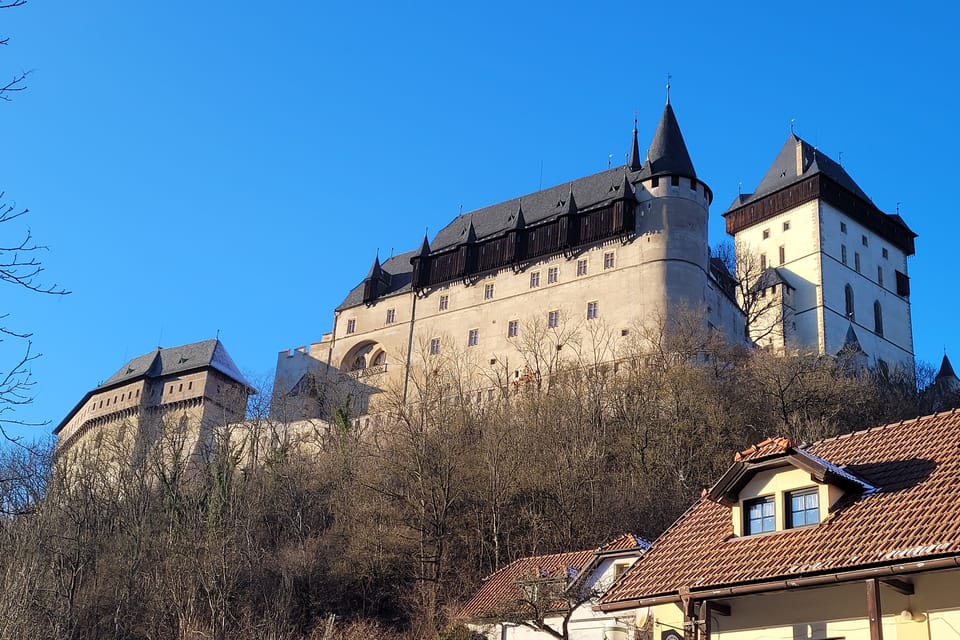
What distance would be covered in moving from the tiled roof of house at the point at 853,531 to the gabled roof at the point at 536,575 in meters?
8.71

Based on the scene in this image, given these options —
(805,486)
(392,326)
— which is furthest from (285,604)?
(392,326)

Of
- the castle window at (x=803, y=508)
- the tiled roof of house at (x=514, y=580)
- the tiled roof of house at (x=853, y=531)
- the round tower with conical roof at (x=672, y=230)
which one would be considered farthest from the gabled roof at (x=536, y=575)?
the round tower with conical roof at (x=672, y=230)

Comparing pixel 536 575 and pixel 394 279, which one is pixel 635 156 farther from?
pixel 536 575

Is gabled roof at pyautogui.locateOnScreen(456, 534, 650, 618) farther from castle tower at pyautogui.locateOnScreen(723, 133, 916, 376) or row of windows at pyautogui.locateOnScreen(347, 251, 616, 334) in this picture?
castle tower at pyautogui.locateOnScreen(723, 133, 916, 376)

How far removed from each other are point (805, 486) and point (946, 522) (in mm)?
2097

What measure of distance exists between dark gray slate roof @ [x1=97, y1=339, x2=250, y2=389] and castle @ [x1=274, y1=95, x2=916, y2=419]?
207 inches

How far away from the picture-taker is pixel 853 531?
13266 millimetres

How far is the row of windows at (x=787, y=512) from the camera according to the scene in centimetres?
1420

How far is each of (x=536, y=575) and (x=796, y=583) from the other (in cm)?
1320

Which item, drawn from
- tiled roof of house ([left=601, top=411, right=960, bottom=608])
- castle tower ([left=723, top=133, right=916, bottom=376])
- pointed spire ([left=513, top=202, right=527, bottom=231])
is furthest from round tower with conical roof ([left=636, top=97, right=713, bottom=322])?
tiled roof of house ([left=601, top=411, right=960, bottom=608])

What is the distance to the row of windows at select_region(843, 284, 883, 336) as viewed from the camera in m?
70.9

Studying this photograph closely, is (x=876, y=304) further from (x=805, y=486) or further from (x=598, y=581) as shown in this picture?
(x=805, y=486)

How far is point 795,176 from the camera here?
248 feet

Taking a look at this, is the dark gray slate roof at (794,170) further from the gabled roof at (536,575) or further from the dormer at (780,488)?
the dormer at (780,488)
